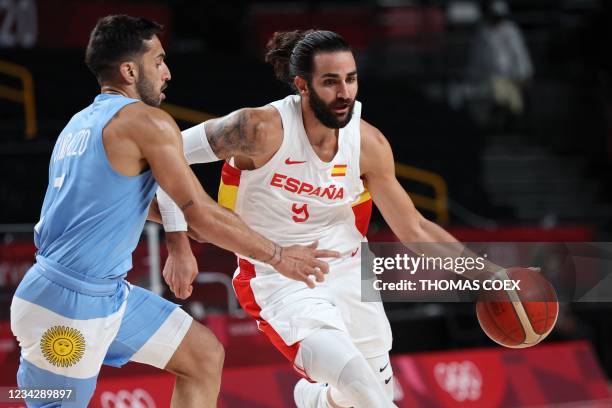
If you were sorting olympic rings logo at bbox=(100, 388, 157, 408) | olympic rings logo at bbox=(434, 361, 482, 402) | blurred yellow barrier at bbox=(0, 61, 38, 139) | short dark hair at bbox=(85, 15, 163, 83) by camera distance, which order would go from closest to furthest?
short dark hair at bbox=(85, 15, 163, 83) < olympic rings logo at bbox=(100, 388, 157, 408) < olympic rings logo at bbox=(434, 361, 482, 402) < blurred yellow barrier at bbox=(0, 61, 38, 139)

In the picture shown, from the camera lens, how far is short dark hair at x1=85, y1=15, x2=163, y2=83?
14.9ft

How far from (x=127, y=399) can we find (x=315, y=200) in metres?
2.50

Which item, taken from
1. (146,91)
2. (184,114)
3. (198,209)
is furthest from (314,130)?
(184,114)

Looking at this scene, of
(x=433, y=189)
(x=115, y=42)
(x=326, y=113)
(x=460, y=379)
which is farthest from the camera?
(x=433, y=189)

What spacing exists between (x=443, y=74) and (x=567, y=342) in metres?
4.93

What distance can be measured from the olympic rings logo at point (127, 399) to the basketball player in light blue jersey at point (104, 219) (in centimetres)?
247

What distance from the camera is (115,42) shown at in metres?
4.55

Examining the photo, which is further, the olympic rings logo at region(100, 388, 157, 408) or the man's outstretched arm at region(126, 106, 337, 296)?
the olympic rings logo at region(100, 388, 157, 408)

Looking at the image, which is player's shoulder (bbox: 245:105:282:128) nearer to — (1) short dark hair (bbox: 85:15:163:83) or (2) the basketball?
(1) short dark hair (bbox: 85:15:163:83)

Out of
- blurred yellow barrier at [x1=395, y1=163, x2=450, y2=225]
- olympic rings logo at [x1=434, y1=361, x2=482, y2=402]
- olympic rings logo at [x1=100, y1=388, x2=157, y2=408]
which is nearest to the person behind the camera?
olympic rings logo at [x1=100, y1=388, x2=157, y2=408]

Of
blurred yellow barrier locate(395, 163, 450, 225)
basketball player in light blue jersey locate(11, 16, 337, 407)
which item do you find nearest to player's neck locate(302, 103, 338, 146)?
basketball player in light blue jersey locate(11, 16, 337, 407)

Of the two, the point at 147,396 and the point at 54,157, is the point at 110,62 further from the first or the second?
the point at 147,396

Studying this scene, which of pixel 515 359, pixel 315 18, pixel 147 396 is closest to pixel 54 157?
pixel 147 396

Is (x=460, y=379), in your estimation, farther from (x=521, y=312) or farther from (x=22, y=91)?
(x=22, y=91)
